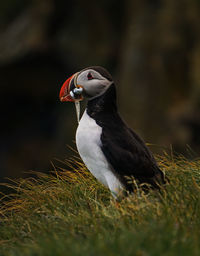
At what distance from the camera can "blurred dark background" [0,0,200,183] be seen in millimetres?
14562

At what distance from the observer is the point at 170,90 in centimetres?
1510

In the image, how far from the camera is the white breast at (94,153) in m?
5.05

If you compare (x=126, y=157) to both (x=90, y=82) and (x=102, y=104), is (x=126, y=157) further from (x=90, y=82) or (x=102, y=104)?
(x=90, y=82)

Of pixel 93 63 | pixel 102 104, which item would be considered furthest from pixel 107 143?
pixel 93 63

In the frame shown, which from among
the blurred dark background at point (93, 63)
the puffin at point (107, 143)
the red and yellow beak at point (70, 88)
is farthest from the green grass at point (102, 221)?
the blurred dark background at point (93, 63)

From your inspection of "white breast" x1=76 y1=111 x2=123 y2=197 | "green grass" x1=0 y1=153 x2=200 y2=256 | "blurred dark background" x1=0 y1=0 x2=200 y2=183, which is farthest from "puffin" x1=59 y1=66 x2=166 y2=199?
"blurred dark background" x1=0 y1=0 x2=200 y2=183

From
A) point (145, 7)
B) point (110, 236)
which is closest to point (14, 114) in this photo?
point (145, 7)

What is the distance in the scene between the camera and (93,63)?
1834cm

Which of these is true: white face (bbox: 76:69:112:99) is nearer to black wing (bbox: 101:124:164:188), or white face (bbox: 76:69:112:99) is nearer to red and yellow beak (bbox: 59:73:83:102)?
red and yellow beak (bbox: 59:73:83:102)

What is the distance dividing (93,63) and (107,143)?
13.5m

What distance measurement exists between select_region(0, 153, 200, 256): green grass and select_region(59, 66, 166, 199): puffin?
16 cm

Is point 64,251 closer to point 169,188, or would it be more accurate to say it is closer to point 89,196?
point 169,188

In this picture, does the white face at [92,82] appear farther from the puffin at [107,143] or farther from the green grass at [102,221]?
the green grass at [102,221]

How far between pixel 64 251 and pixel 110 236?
457mm
